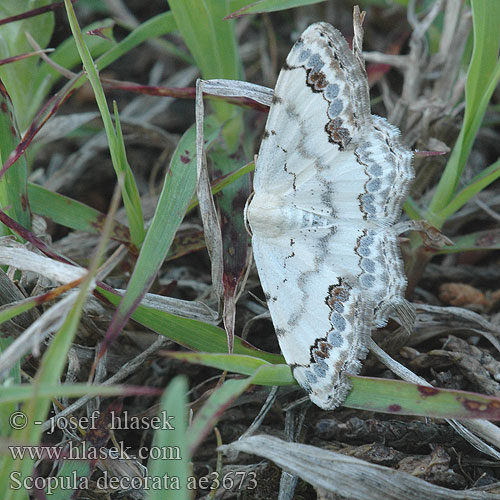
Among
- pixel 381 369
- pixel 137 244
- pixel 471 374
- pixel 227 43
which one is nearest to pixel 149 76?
pixel 227 43

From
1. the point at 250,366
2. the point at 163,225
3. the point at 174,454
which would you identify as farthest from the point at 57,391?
the point at 163,225

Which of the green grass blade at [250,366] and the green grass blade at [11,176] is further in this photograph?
the green grass blade at [11,176]

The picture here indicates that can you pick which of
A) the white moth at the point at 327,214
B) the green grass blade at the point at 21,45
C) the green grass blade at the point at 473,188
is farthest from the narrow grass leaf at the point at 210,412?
the green grass blade at the point at 21,45

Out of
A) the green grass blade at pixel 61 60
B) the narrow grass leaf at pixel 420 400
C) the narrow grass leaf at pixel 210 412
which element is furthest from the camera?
the green grass blade at pixel 61 60

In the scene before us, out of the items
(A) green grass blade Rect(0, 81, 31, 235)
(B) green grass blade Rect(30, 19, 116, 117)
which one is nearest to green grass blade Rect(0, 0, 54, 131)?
(B) green grass blade Rect(30, 19, 116, 117)

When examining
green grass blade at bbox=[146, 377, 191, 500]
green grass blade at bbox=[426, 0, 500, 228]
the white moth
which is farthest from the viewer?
green grass blade at bbox=[426, 0, 500, 228]

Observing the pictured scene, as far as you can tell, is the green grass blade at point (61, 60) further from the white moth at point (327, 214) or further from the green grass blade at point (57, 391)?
the green grass blade at point (57, 391)

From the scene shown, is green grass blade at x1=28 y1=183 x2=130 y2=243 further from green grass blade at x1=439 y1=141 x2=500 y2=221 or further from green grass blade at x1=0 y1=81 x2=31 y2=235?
green grass blade at x1=439 y1=141 x2=500 y2=221

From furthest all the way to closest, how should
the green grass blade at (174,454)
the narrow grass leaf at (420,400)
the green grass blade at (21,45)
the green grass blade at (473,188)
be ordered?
the green grass blade at (21,45)
the green grass blade at (473,188)
the narrow grass leaf at (420,400)
the green grass blade at (174,454)

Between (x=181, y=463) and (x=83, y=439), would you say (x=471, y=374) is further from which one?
(x=83, y=439)
